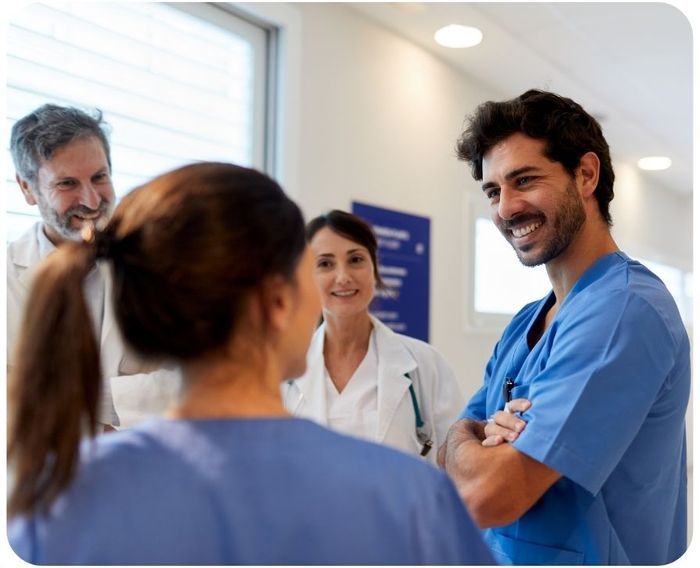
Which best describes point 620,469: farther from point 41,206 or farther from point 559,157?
point 41,206

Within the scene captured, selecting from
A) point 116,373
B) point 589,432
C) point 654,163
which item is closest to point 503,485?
point 589,432

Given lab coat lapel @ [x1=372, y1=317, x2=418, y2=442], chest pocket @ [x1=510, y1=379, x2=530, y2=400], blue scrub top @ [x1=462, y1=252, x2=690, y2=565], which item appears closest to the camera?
blue scrub top @ [x1=462, y1=252, x2=690, y2=565]

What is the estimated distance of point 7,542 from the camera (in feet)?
2.34

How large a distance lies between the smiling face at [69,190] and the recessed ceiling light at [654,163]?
491cm

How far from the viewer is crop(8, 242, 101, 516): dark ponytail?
0.65m

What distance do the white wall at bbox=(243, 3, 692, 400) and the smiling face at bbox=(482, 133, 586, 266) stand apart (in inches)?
53.4

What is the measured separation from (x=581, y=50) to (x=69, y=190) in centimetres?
269

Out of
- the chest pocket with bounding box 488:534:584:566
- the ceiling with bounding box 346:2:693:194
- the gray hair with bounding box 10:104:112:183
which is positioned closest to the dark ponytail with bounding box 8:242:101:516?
the chest pocket with bounding box 488:534:584:566

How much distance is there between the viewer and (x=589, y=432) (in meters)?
1.04

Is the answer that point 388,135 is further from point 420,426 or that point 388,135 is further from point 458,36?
point 420,426

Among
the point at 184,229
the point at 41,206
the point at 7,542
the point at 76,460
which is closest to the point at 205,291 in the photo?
the point at 184,229

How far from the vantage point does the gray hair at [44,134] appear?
5.26 ft

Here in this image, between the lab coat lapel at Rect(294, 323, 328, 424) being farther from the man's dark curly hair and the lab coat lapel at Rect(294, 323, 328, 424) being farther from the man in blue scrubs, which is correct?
the man's dark curly hair

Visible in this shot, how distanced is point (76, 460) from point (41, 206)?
1145 millimetres
